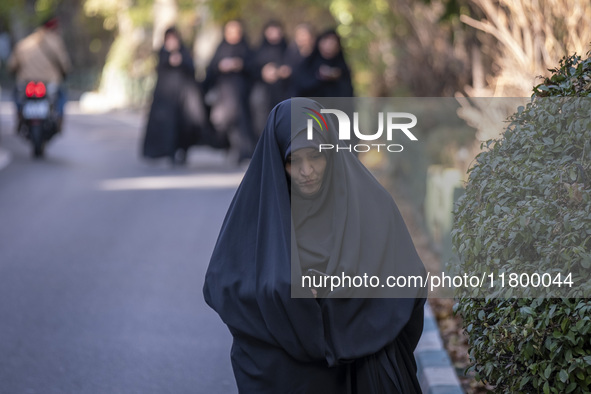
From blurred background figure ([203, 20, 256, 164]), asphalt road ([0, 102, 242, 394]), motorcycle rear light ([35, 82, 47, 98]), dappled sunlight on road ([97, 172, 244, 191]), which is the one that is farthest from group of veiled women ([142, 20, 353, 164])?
motorcycle rear light ([35, 82, 47, 98])

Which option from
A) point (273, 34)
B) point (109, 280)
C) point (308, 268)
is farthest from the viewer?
point (273, 34)

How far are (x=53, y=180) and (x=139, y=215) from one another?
309cm

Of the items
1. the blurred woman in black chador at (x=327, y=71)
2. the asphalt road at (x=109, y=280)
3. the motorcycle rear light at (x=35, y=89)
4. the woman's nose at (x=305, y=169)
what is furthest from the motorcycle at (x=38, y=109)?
the woman's nose at (x=305, y=169)

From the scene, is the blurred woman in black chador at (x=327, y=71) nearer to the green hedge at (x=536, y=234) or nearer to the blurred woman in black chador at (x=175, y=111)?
the blurred woman in black chador at (x=175, y=111)

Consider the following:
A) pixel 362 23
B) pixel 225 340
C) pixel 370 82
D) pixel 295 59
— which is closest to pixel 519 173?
pixel 225 340

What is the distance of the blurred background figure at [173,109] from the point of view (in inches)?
627

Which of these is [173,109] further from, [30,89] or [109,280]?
[109,280]

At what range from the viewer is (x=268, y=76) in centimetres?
1634

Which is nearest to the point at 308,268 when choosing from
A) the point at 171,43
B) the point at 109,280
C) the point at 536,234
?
the point at 536,234

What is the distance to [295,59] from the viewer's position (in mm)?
15727

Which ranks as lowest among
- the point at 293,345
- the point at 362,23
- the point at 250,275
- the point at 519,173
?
the point at 293,345

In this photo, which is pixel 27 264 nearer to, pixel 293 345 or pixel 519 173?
pixel 293 345

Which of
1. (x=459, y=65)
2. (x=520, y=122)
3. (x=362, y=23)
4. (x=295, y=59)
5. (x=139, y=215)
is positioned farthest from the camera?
(x=362, y=23)

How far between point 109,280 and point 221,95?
8.90 metres
